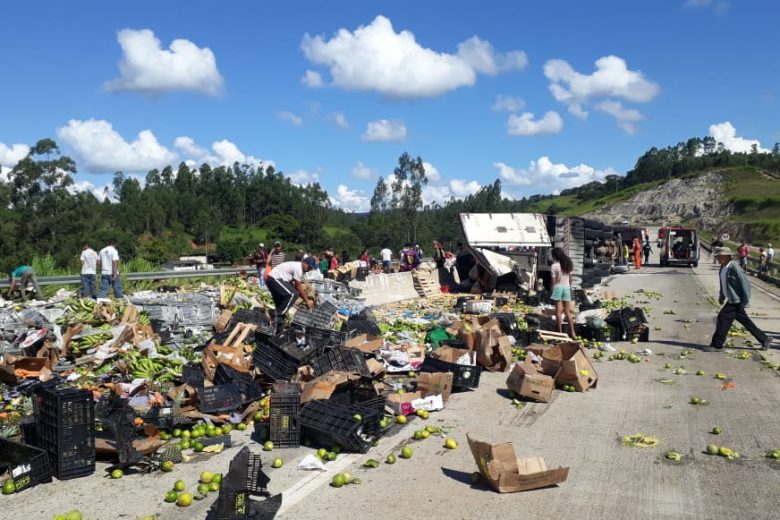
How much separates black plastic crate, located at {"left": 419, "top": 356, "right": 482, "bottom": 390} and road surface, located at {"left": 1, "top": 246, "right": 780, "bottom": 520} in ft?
0.69

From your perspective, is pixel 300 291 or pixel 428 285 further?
pixel 428 285

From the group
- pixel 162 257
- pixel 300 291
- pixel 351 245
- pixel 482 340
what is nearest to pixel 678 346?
pixel 482 340

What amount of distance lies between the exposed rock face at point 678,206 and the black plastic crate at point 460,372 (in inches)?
5227

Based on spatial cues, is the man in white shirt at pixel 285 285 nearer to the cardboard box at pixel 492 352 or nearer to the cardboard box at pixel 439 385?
the cardboard box at pixel 492 352

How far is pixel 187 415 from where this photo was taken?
23.7ft

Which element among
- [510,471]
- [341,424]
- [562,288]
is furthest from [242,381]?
[562,288]

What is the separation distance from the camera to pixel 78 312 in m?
12.5

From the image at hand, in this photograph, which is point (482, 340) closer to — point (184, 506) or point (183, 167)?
point (184, 506)

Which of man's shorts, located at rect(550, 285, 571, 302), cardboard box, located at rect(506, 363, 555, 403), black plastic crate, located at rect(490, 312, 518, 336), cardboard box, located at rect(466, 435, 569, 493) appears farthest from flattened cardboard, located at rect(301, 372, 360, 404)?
man's shorts, located at rect(550, 285, 571, 302)

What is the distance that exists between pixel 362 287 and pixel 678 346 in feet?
35.4

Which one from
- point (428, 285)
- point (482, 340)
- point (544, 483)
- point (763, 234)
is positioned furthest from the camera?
point (763, 234)

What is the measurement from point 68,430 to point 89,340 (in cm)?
548

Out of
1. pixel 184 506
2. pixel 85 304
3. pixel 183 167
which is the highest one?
pixel 183 167

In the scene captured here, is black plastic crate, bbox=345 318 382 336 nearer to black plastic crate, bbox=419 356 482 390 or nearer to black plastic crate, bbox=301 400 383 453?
black plastic crate, bbox=419 356 482 390
